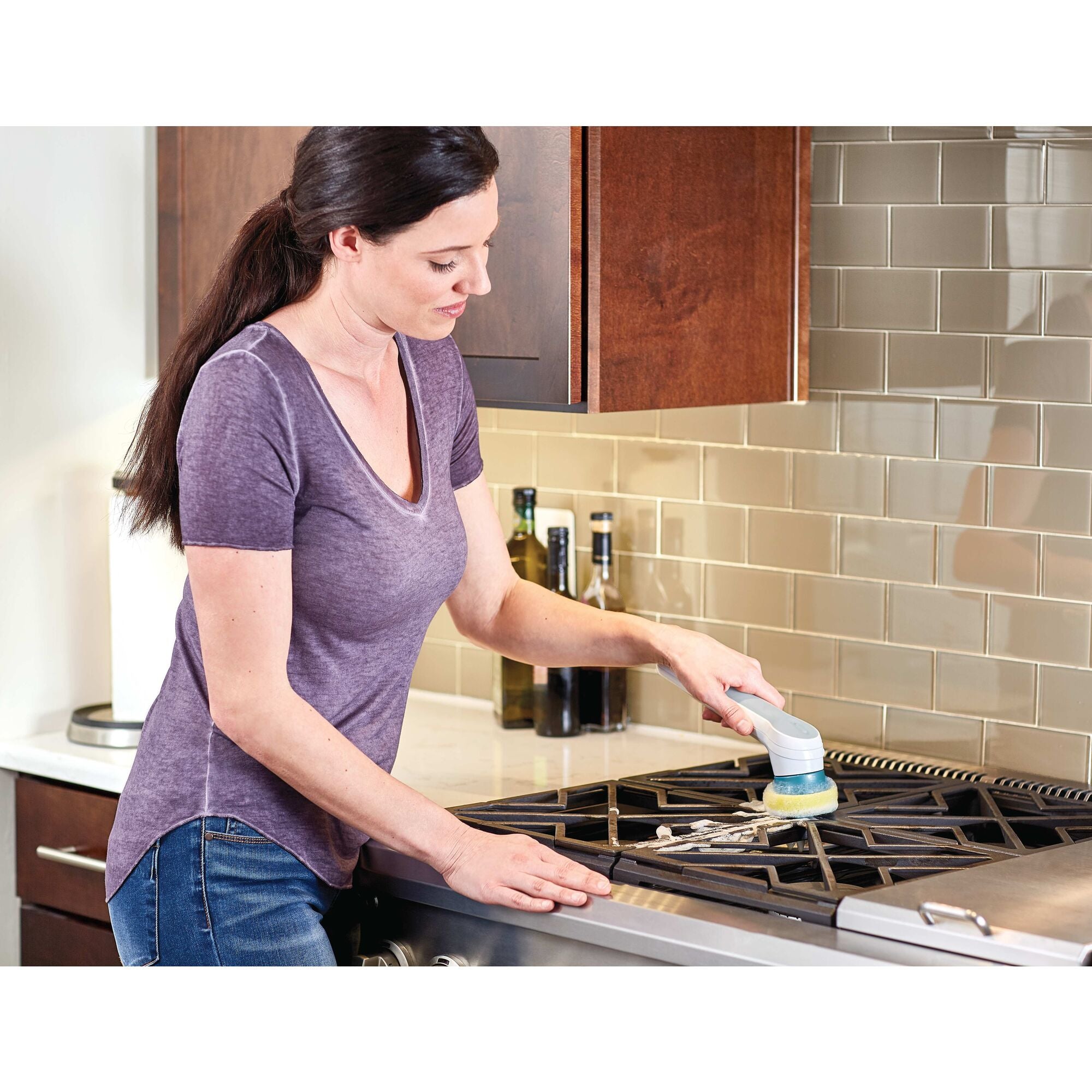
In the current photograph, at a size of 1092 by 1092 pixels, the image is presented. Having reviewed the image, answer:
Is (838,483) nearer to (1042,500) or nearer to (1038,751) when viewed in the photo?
(1042,500)

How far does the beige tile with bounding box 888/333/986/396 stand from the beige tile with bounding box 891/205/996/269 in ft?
0.32

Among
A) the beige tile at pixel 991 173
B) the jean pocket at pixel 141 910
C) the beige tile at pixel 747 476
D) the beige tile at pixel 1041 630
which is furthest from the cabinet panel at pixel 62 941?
the beige tile at pixel 991 173

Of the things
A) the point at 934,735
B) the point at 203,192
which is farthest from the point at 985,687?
the point at 203,192

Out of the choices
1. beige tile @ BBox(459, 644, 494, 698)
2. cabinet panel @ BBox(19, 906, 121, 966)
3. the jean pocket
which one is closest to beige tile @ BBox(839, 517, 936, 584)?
beige tile @ BBox(459, 644, 494, 698)

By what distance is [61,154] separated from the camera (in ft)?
8.00

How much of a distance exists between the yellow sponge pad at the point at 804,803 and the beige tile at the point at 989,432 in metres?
0.56

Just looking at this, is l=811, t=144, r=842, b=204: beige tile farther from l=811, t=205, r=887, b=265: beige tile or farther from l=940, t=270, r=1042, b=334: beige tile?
l=940, t=270, r=1042, b=334: beige tile

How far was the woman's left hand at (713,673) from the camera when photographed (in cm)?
173

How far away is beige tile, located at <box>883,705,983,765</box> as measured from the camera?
6.97 feet

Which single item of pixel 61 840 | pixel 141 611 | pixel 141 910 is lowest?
pixel 61 840

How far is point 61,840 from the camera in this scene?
7.57 feet

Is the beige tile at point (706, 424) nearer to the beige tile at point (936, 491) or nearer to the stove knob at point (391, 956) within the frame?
the beige tile at point (936, 491)

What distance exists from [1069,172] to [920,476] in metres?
0.43
